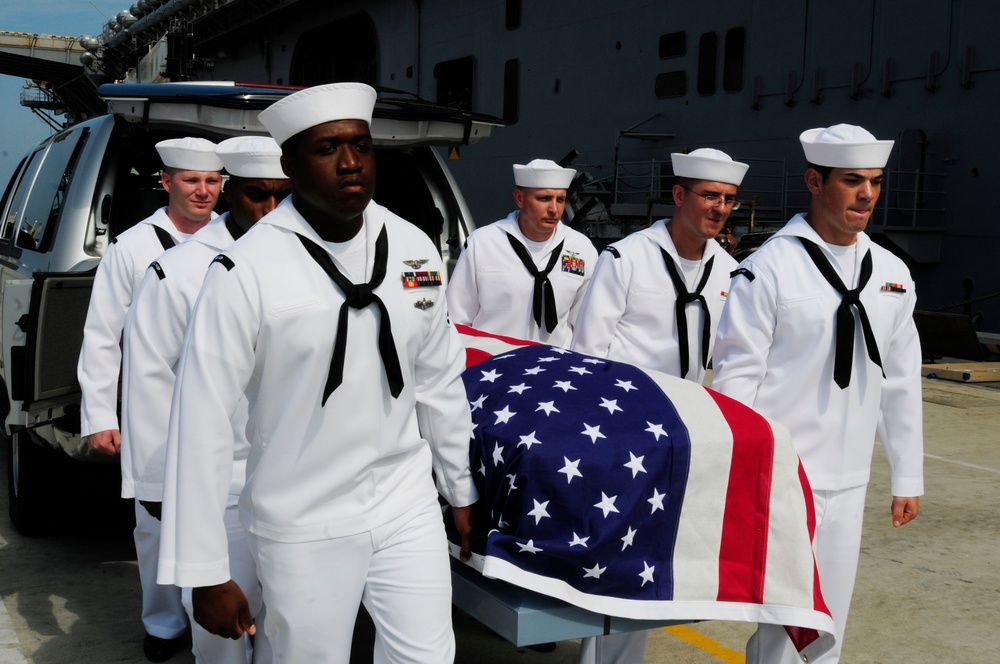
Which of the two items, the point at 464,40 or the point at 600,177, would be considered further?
the point at 464,40

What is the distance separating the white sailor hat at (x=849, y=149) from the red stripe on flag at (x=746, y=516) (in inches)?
38.0

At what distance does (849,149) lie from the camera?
3.29m

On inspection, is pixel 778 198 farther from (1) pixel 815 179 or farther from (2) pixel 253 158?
(2) pixel 253 158

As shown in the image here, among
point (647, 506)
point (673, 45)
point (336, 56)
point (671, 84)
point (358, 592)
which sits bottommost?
point (358, 592)

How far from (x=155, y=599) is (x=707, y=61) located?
19335 mm

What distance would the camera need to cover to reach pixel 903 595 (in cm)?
489

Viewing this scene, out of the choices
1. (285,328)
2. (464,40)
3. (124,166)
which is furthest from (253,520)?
(464,40)

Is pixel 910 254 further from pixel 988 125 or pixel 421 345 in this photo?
pixel 421 345

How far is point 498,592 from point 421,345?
2.33 ft

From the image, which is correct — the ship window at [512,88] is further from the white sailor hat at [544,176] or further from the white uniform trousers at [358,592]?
the white uniform trousers at [358,592]

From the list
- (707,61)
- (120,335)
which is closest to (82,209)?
(120,335)

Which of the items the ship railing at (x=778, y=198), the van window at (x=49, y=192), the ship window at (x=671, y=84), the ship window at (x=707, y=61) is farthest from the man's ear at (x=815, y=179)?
the ship window at (x=671, y=84)

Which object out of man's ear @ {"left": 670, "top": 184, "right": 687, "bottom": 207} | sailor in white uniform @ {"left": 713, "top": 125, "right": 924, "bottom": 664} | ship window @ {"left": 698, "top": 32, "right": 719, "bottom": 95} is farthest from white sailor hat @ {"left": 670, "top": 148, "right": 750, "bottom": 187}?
ship window @ {"left": 698, "top": 32, "right": 719, "bottom": 95}

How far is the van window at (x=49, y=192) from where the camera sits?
5477 mm
